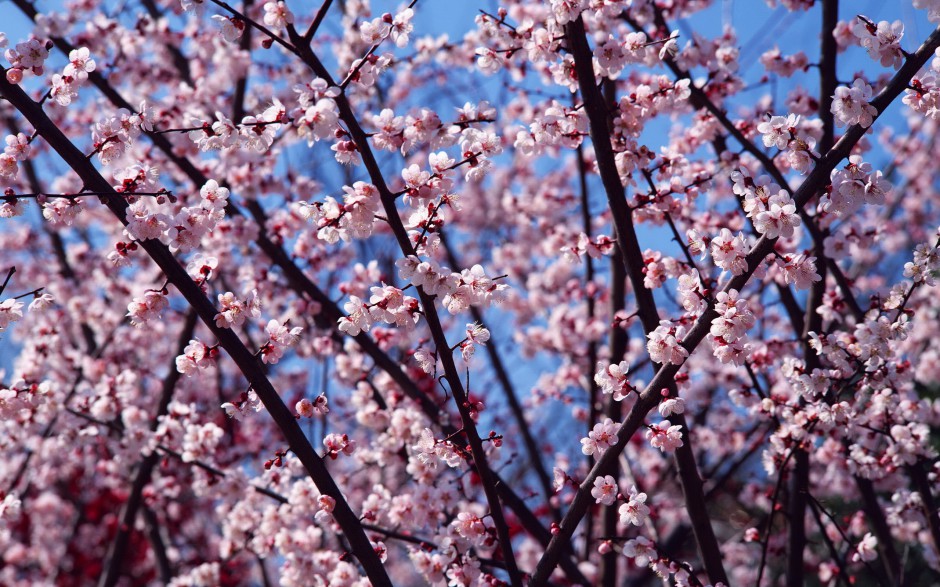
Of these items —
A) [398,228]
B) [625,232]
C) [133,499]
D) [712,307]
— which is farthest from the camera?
[133,499]

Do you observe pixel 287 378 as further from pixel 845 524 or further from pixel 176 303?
pixel 845 524

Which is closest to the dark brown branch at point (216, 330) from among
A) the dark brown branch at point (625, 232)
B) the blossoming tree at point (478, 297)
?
the blossoming tree at point (478, 297)

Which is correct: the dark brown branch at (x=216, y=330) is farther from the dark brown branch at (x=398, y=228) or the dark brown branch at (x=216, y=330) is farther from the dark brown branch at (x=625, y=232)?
the dark brown branch at (x=625, y=232)

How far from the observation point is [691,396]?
791cm

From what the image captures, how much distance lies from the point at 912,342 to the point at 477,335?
6268 mm

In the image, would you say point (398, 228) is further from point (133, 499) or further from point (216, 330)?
point (133, 499)

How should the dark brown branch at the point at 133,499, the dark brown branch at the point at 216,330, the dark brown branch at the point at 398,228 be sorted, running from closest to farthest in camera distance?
the dark brown branch at the point at 398,228, the dark brown branch at the point at 216,330, the dark brown branch at the point at 133,499

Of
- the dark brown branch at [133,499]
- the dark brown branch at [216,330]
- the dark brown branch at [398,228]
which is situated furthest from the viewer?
the dark brown branch at [133,499]

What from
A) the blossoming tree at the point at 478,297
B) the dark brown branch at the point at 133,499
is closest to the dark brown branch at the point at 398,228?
the blossoming tree at the point at 478,297

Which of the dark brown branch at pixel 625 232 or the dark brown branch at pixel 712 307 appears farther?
the dark brown branch at pixel 625 232

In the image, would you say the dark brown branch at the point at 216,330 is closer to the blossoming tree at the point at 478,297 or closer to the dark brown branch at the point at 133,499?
the blossoming tree at the point at 478,297

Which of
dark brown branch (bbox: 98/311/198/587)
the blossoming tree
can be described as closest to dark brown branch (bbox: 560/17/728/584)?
the blossoming tree

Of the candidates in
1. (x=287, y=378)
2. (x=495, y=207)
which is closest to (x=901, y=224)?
(x=495, y=207)

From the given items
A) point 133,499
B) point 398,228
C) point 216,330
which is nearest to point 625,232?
point 398,228
